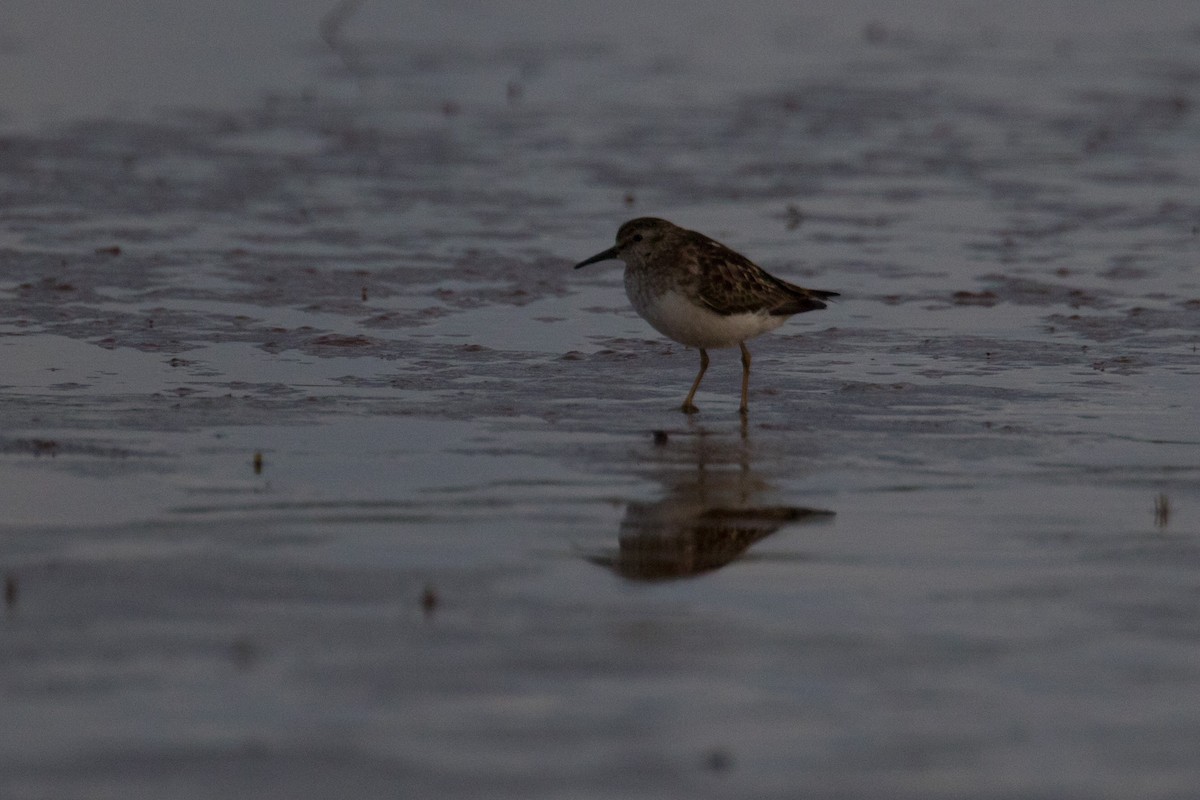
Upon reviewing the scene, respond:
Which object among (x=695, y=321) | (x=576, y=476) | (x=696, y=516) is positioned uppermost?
(x=695, y=321)

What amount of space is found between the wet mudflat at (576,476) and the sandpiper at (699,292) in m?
0.42

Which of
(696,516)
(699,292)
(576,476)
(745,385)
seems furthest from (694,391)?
(696,516)

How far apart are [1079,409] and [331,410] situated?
4.10 m

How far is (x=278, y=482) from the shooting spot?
9438mm

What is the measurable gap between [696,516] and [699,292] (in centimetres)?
292

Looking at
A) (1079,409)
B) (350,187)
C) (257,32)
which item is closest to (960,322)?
(1079,409)

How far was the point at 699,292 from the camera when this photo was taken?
38.6 ft

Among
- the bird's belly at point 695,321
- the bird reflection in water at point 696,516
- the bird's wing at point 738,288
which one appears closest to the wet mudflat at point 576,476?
the bird reflection in water at point 696,516

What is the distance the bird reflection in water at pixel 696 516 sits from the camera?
8.27 metres

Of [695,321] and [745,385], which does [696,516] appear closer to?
[745,385]

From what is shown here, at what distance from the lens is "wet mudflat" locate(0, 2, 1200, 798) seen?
247 inches

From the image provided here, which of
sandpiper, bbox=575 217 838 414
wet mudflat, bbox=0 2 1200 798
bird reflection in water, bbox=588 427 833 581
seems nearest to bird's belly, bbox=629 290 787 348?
sandpiper, bbox=575 217 838 414

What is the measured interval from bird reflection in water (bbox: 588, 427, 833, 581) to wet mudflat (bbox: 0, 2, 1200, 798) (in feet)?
0.10

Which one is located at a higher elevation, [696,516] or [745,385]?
[745,385]
